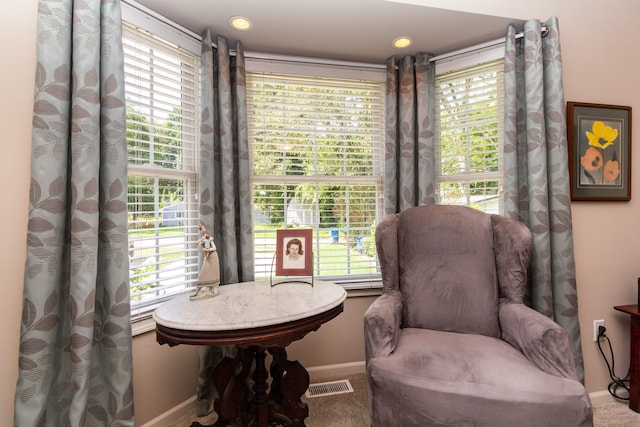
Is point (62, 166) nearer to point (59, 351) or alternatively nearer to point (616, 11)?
point (59, 351)

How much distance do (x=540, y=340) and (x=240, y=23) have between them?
7.14 ft

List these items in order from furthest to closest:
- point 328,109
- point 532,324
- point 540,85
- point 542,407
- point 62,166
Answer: point 328,109
point 540,85
point 532,324
point 62,166
point 542,407

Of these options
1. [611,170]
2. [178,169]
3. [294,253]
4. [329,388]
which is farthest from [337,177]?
[611,170]

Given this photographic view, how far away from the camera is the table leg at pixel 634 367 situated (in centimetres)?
172

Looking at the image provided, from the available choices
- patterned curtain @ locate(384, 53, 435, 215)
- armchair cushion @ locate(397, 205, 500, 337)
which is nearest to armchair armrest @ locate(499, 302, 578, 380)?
armchair cushion @ locate(397, 205, 500, 337)

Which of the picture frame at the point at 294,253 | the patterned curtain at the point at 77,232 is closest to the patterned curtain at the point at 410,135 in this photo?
the picture frame at the point at 294,253

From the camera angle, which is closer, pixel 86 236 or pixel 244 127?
pixel 86 236

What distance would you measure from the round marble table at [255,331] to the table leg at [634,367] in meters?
1.73

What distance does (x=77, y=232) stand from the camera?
1189mm

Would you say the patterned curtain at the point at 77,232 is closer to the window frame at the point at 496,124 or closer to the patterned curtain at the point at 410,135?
the patterned curtain at the point at 410,135

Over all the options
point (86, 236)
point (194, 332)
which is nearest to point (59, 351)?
point (86, 236)

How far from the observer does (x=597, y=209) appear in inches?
73.3

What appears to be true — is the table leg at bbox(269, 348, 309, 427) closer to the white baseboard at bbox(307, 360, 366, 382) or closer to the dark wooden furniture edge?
the dark wooden furniture edge

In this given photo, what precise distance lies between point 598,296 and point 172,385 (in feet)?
8.60
